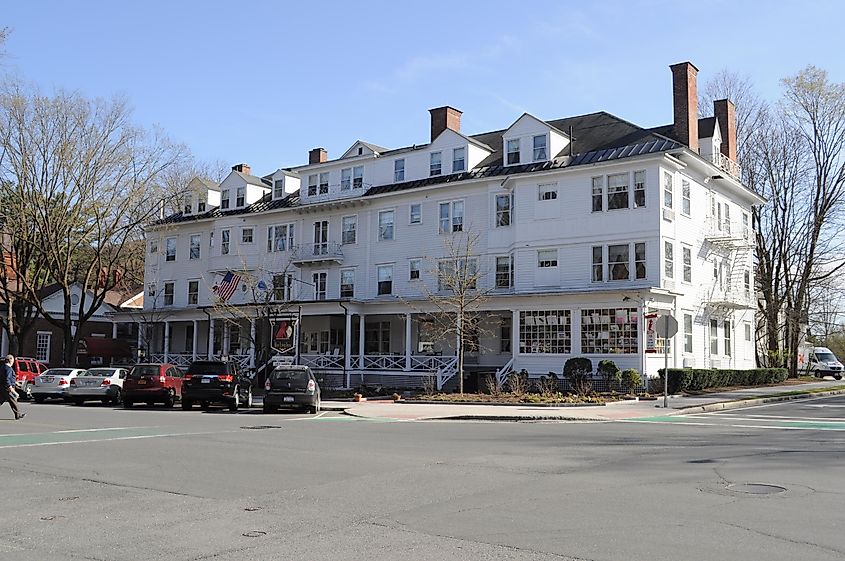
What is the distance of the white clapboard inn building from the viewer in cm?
3481

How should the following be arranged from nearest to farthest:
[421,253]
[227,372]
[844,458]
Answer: [844,458] < [227,372] < [421,253]

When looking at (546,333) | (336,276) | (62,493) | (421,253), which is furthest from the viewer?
(336,276)

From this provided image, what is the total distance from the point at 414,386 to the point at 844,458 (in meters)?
26.4

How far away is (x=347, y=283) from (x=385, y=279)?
8.49ft

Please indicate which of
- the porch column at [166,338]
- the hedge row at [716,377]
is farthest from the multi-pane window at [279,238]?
the hedge row at [716,377]

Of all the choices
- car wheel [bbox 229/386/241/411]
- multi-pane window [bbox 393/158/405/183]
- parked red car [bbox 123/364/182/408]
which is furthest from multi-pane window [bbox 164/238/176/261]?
car wheel [bbox 229/386/241/411]

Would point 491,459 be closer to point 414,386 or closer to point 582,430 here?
point 582,430

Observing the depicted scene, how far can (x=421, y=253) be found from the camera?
41344mm

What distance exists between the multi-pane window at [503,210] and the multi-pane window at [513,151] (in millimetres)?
1824

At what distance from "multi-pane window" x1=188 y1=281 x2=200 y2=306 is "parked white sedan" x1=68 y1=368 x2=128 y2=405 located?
64.9ft

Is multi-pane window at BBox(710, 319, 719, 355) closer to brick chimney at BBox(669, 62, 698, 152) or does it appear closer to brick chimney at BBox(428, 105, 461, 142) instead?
brick chimney at BBox(669, 62, 698, 152)

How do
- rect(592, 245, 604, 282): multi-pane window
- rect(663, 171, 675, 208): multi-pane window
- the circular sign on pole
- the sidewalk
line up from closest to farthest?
the sidewalk < the circular sign on pole < rect(663, 171, 675, 208): multi-pane window < rect(592, 245, 604, 282): multi-pane window

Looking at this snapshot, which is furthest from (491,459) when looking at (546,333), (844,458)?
(546,333)

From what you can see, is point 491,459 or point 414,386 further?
point 414,386
